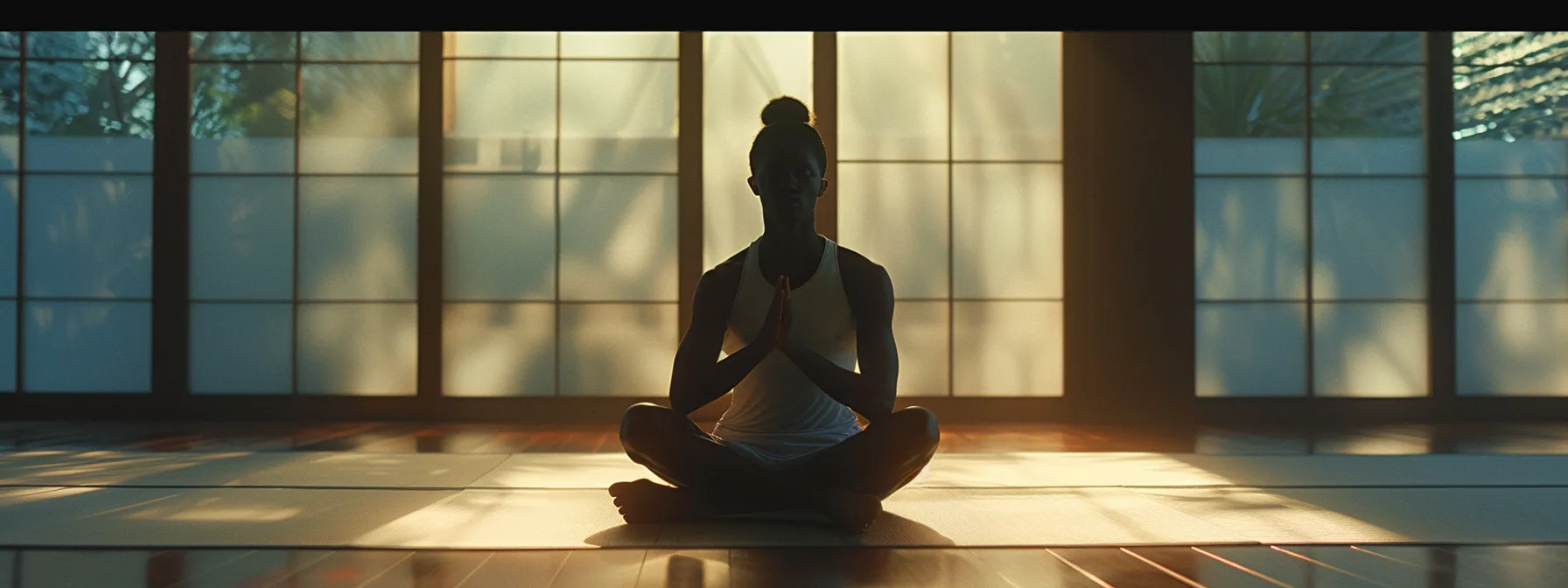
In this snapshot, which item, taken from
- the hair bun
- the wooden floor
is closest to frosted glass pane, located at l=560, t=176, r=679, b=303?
the wooden floor

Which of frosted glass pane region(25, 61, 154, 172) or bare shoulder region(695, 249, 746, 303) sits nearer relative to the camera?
bare shoulder region(695, 249, 746, 303)

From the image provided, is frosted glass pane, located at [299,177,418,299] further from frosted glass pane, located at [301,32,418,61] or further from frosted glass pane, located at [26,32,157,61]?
frosted glass pane, located at [26,32,157,61]

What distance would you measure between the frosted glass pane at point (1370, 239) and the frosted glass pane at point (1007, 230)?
1.19m

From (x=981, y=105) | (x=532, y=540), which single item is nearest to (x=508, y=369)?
(x=981, y=105)

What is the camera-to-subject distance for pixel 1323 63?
4.92 m

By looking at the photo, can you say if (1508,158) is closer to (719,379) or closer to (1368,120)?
(1368,120)

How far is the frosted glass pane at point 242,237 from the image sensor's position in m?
4.83

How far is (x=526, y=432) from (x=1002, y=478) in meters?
2.18

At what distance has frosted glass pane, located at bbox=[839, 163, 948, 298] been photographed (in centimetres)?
489

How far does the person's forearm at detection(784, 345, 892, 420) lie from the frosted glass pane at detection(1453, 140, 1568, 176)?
13.7 ft

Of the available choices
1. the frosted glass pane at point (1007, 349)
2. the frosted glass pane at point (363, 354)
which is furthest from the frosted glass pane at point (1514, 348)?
the frosted glass pane at point (363, 354)

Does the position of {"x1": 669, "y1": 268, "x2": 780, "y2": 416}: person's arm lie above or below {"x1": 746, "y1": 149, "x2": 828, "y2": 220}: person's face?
below

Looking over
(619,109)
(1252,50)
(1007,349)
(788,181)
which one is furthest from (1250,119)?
(788,181)
